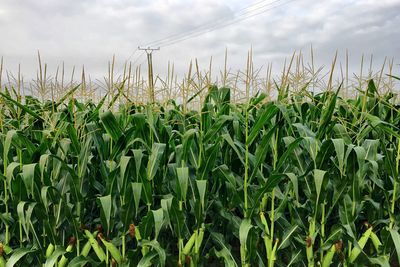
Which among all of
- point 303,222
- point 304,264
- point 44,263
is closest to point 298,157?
point 303,222

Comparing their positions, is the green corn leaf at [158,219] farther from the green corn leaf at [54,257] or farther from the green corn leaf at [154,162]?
the green corn leaf at [54,257]

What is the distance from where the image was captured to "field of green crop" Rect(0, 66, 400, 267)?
3.19 metres

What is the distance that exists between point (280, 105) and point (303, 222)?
934mm

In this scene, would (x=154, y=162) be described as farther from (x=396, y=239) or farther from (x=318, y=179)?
(x=396, y=239)

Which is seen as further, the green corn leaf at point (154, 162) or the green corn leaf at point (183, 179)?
the green corn leaf at point (154, 162)

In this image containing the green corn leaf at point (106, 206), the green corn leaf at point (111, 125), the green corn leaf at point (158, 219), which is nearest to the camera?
the green corn leaf at point (158, 219)

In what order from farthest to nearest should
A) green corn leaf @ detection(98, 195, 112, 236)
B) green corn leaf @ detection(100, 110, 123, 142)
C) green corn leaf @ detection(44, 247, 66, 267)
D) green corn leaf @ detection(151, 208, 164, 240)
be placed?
green corn leaf @ detection(100, 110, 123, 142) < green corn leaf @ detection(44, 247, 66, 267) < green corn leaf @ detection(98, 195, 112, 236) < green corn leaf @ detection(151, 208, 164, 240)

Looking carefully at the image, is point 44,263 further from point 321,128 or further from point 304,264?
point 321,128

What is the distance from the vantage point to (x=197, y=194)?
321cm

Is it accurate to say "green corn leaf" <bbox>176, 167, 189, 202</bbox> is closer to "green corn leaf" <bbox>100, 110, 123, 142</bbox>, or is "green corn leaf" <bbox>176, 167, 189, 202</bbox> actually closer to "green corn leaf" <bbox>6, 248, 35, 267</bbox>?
"green corn leaf" <bbox>100, 110, 123, 142</bbox>

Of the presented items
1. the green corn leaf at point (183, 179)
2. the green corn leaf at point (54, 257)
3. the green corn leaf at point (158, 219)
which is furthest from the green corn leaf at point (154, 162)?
the green corn leaf at point (54, 257)

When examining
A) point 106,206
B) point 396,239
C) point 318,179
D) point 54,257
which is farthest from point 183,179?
point 396,239

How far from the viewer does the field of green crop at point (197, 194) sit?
10.5 feet

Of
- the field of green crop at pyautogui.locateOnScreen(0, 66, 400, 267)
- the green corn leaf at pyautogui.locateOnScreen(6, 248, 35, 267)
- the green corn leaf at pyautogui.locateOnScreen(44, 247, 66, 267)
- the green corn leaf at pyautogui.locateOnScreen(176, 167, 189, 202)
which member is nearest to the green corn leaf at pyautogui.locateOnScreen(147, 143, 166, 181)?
the field of green crop at pyautogui.locateOnScreen(0, 66, 400, 267)
